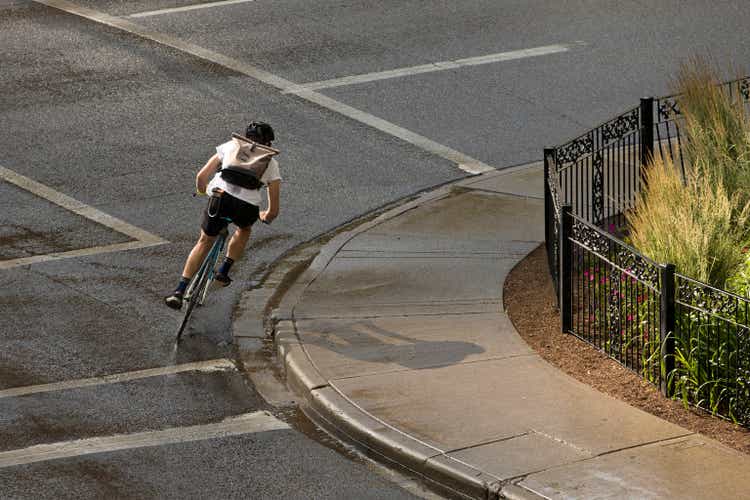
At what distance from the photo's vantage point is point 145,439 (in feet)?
30.2

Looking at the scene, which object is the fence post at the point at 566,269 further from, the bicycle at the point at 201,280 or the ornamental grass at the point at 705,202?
the bicycle at the point at 201,280

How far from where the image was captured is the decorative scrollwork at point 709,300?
9.12m

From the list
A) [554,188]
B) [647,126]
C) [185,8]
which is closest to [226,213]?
[554,188]

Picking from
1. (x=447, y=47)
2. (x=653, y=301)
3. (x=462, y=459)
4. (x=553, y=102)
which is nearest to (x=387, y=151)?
(x=553, y=102)

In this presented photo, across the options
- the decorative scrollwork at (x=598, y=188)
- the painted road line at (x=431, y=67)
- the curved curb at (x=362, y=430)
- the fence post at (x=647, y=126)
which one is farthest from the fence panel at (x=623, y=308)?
the painted road line at (x=431, y=67)

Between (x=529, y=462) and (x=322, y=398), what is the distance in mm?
1840

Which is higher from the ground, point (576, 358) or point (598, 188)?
point (598, 188)

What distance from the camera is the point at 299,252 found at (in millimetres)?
13414

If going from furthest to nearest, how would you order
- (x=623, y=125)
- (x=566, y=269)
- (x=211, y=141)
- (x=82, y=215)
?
(x=211, y=141) < (x=82, y=215) < (x=623, y=125) < (x=566, y=269)

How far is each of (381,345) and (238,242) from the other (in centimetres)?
161

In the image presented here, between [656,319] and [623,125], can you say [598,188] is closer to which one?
[623,125]

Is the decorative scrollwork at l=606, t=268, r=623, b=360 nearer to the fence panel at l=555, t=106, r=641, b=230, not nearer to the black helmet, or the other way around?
the fence panel at l=555, t=106, r=641, b=230

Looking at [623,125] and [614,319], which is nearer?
[614,319]

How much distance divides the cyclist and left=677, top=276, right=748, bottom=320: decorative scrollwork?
351cm
